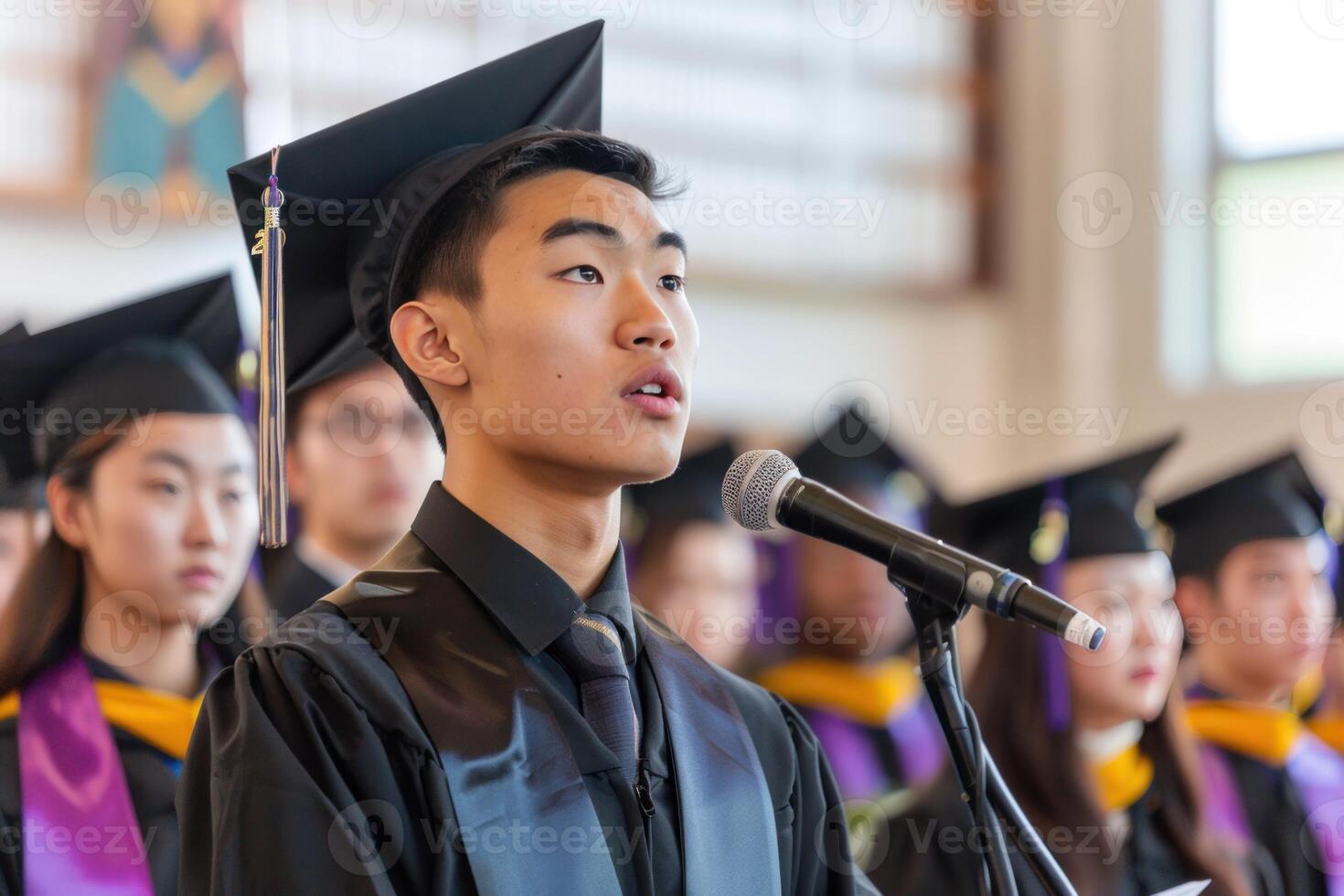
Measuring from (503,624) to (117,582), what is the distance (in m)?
1.54

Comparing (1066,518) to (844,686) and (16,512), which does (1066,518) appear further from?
(16,512)

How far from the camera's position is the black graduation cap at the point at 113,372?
294 cm

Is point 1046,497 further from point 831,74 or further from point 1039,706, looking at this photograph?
point 831,74

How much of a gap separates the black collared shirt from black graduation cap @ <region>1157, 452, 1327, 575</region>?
9.40 ft

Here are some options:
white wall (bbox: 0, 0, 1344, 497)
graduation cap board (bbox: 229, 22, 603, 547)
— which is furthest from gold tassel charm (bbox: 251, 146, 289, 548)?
white wall (bbox: 0, 0, 1344, 497)

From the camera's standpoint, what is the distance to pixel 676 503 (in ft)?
14.9

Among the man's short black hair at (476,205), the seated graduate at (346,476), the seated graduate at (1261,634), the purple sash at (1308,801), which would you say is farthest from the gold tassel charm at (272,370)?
the seated graduate at (1261,634)

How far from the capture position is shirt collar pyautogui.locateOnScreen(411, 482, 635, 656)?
1766mm

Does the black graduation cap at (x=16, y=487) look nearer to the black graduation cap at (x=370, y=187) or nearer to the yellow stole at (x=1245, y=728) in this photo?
the black graduation cap at (x=370, y=187)

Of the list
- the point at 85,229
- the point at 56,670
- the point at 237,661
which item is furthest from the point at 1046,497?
the point at 85,229

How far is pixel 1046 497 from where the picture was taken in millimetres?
3959

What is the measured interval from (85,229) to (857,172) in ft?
11.9

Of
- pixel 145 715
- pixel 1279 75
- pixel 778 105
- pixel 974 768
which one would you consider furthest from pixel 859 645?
pixel 1279 75

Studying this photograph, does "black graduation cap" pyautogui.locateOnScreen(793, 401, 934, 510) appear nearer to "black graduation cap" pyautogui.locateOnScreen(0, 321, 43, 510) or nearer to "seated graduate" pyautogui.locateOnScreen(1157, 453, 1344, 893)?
"seated graduate" pyautogui.locateOnScreen(1157, 453, 1344, 893)
